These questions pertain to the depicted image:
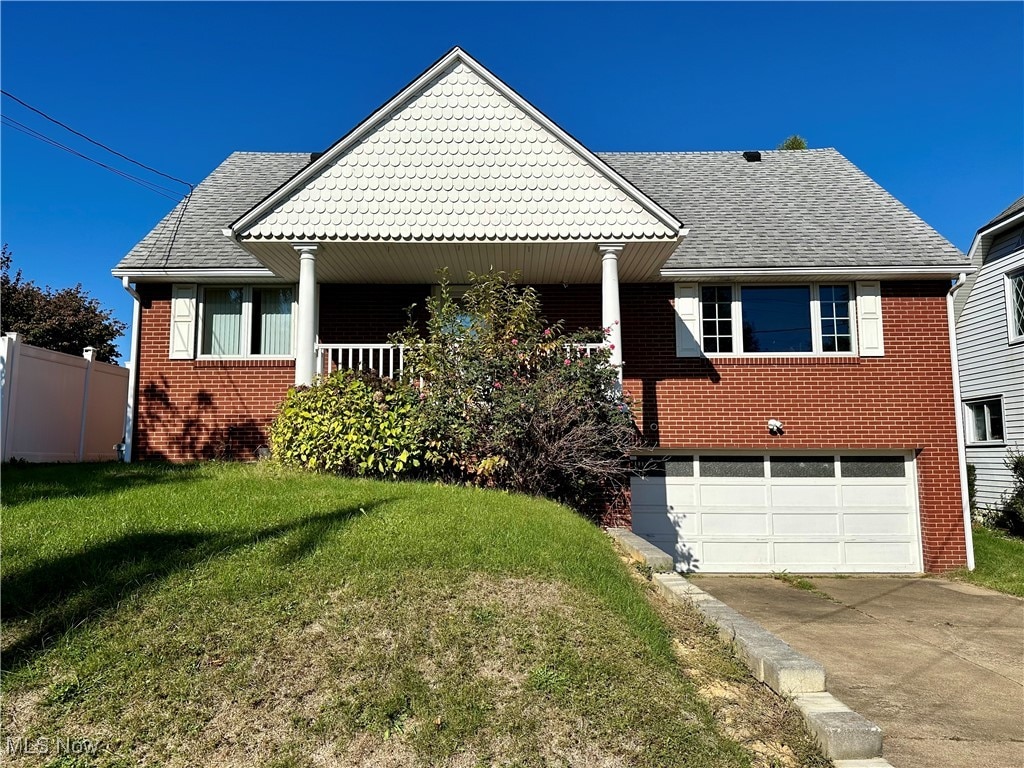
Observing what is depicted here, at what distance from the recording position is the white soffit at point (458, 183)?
10.1m

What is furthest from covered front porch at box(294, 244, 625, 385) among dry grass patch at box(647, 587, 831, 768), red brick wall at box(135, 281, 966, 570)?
dry grass patch at box(647, 587, 831, 768)

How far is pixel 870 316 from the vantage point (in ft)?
38.5

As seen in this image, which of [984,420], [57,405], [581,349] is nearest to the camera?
[581,349]

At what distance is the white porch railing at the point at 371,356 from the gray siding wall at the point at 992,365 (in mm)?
10778

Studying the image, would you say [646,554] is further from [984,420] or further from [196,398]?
[984,420]

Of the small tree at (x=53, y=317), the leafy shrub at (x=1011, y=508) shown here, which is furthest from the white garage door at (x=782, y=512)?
the small tree at (x=53, y=317)

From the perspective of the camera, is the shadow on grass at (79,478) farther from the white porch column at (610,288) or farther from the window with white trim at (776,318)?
the window with white trim at (776,318)

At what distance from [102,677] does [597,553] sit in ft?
12.6

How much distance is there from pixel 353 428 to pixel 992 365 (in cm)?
1472

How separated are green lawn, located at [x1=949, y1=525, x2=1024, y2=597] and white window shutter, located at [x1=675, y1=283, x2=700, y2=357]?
5455 millimetres

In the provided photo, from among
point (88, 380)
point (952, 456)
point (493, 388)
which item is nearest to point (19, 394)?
point (88, 380)

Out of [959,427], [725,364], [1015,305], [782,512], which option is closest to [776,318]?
[725,364]

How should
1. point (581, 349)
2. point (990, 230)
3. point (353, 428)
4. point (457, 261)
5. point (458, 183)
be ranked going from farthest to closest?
point (990, 230) < point (457, 261) < point (458, 183) < point (581, 349) < point (353, 428)

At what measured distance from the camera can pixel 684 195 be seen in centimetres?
1395
